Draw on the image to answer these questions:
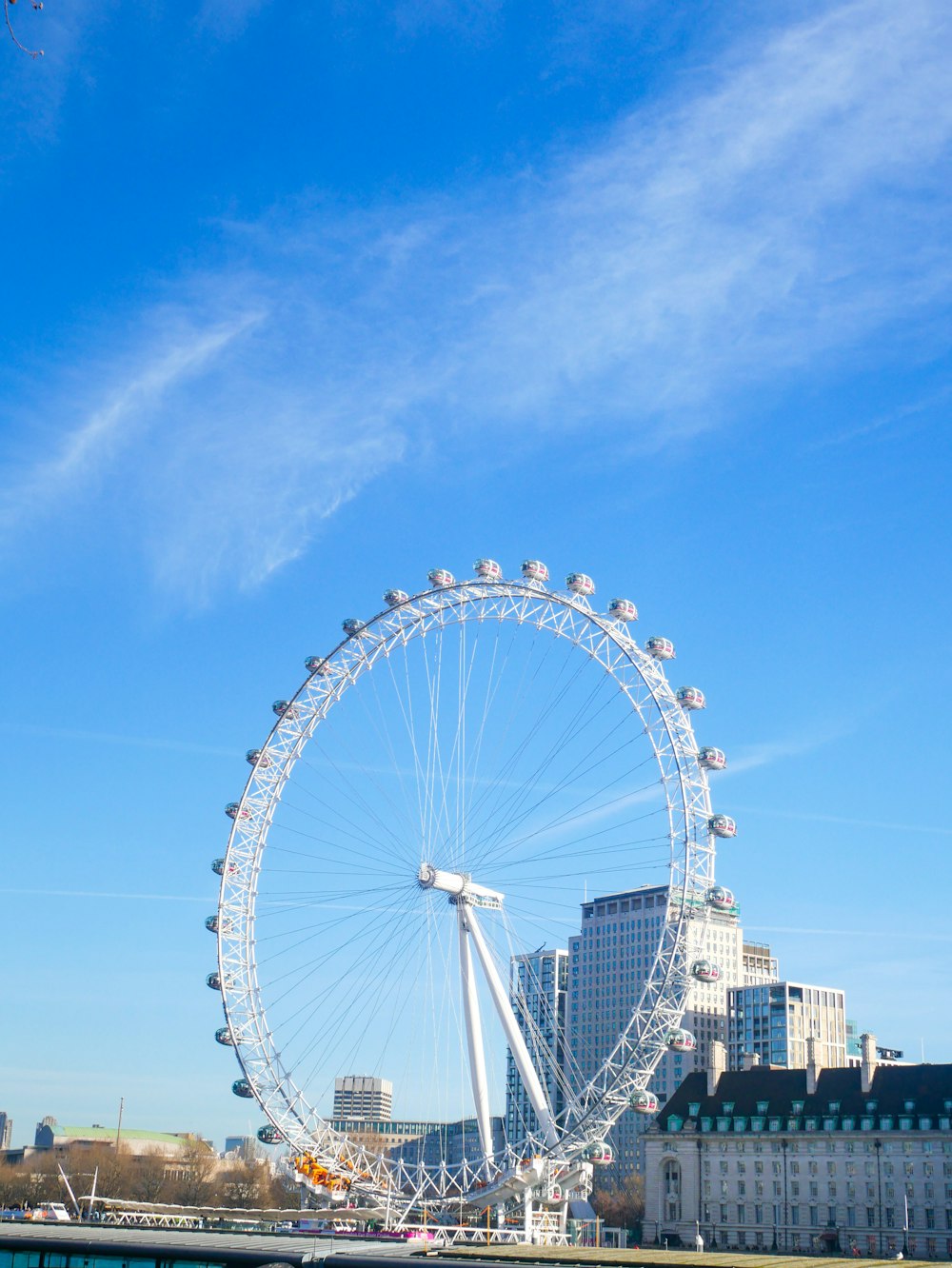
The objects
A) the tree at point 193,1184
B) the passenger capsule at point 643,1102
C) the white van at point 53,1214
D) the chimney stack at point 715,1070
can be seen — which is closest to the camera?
the passenger capsule at point 643,1102

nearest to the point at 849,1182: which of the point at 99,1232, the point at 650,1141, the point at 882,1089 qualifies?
the point at 882,1089

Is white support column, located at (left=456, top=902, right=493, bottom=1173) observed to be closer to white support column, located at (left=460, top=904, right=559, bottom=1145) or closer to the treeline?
white support column, located at (left=460, top=904, right=559, bottom=1145)

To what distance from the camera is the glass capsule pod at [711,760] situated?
8306 cm

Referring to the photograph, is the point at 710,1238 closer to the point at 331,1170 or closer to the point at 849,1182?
the point at 849,1182

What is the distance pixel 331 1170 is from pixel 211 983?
13989 mm

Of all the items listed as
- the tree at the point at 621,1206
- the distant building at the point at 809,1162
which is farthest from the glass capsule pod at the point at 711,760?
the tree at the point at 621,1206

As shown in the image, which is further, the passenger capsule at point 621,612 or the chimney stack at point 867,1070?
the chimney stack at point 867,1070

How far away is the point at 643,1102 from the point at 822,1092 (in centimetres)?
5334

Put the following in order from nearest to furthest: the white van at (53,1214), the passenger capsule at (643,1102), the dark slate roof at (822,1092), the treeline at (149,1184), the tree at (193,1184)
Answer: the passenger capsule at (643,1102), the white van at (53,1214), the dark slate roof at (822,1092), the treeline at (149,1184), the tree at (193,1184)

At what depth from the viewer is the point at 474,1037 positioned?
3231 inches

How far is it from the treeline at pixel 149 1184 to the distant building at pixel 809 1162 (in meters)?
55.9

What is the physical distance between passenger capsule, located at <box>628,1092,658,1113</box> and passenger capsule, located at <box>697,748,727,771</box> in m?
18.5

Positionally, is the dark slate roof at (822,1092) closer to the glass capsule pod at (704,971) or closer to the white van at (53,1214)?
the glass capsule pod at (704,971)

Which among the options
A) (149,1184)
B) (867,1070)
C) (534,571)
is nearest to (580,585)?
(534,571)
